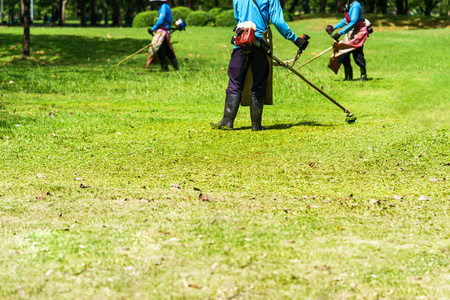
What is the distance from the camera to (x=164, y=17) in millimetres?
14133

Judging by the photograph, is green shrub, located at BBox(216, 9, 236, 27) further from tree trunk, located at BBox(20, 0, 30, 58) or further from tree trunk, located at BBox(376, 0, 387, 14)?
tree trunk, located at BBox(376, 0, 387, 14)

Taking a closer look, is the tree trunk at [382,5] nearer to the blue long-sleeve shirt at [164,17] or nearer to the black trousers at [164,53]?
the black trousers at [164,53]

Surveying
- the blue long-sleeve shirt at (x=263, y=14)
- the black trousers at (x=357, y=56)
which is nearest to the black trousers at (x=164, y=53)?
the black trousers at (x=357, y=56)

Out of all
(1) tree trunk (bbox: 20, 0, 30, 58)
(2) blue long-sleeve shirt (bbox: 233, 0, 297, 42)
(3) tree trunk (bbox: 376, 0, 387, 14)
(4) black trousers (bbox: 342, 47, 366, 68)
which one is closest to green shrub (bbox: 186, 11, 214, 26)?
(1) tree trunk (bbox: 20, 0, 30, 58)

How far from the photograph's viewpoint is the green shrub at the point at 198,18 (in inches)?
1286

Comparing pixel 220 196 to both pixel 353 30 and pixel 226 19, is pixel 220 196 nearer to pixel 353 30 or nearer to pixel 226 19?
pixel 353 30

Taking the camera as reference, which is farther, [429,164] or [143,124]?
[143,124]

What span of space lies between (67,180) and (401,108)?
632cm

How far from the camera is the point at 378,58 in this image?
63.2ft

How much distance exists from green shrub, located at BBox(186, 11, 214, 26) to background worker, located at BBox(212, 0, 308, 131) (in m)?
25.5

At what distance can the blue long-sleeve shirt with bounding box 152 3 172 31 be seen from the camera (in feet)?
45.6

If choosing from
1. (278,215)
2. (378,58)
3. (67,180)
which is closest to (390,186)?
(278,215)

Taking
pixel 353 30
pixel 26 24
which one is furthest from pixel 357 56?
pixel 26 24

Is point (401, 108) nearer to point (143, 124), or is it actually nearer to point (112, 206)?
point (143, 124)
